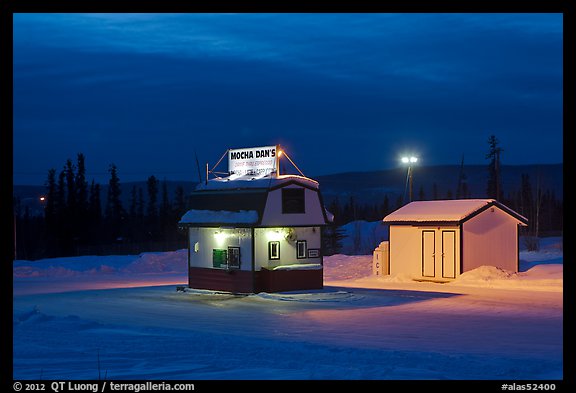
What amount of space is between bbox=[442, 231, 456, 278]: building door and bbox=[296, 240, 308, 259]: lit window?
730 centimetres

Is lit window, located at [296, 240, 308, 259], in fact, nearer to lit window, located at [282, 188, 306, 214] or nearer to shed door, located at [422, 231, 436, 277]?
lit window, located at [282, 188, 306, 214]

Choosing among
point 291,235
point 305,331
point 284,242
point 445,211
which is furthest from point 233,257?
point 305,331

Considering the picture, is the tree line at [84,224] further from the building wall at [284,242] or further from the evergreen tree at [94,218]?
the building wall at [284,242]

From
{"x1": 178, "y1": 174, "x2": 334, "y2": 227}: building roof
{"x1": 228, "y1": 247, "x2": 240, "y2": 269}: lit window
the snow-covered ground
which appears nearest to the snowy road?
the snow-covered ground

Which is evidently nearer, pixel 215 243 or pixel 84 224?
pixel 215 243

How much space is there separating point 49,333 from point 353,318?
27.1 ft

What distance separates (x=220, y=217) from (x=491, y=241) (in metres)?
12.7

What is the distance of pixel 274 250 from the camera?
3031 cm

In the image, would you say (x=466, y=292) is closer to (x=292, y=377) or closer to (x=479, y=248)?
(x=479, y=248)

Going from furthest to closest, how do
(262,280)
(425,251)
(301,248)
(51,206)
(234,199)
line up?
(51,206), (425,251), (234,199), (301,248), (262,280)

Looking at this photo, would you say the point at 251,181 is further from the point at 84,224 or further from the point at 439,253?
the point at 84,224
